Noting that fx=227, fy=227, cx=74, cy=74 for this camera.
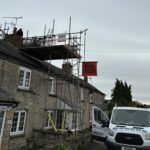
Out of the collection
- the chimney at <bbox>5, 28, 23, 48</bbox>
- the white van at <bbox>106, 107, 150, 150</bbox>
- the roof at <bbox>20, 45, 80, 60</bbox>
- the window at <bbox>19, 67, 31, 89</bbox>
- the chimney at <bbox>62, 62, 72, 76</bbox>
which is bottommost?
the white van at <bbox>106, 107, 150, 150</bbox>

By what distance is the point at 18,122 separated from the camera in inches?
585

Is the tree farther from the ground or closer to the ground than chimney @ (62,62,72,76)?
farther from the ground

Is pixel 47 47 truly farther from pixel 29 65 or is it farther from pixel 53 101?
pixel 53 101

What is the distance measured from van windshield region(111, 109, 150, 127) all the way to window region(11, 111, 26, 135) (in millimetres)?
6118

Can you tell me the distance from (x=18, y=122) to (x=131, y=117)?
7.21 m

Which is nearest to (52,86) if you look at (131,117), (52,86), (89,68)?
(52,86)

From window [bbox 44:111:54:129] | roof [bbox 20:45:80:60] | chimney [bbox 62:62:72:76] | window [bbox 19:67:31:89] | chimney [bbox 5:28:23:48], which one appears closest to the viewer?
window [bbox 19:67:31:89]

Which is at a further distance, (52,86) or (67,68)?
(52,86)

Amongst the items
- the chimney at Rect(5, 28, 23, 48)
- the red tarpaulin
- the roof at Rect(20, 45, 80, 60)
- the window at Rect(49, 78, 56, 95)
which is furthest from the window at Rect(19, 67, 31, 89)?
the red tarpaulin

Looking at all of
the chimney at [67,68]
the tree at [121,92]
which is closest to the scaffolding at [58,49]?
the chimney at [67,68]

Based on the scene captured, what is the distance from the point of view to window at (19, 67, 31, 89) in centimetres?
1561

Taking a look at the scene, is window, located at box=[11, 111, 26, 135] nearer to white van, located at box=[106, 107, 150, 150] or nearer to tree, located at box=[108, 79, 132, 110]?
white van, located at box=[106, 107, 150, 150]

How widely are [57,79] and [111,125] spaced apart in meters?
9.13

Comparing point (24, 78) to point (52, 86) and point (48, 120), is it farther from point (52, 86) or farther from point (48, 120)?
point (48, 120)
